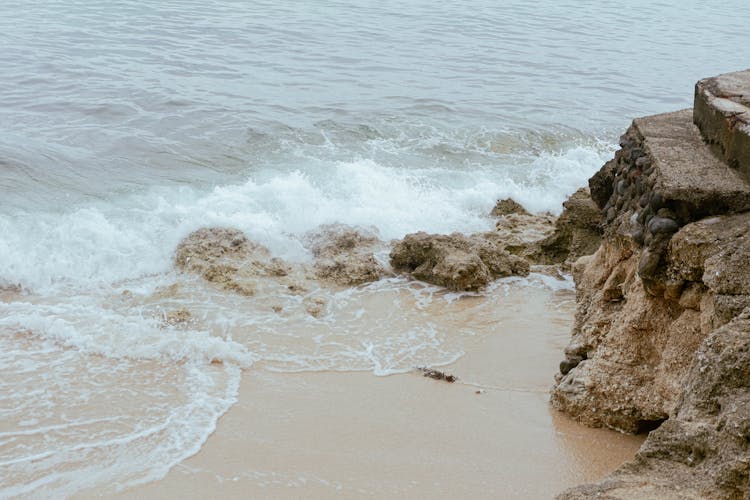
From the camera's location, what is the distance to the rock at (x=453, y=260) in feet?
20.9

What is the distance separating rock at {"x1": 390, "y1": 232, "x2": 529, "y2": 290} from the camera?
6.37 metres

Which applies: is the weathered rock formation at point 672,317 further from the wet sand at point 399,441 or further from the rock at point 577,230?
the rock at point 577,230

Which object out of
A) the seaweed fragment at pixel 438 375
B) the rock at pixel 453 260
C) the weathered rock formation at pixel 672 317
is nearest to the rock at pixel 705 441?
the weathered rock formation at pixel 672 317

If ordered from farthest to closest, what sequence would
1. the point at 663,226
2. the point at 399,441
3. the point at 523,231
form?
the point at 523,231 < the point at 399,441 < the point at 663,226

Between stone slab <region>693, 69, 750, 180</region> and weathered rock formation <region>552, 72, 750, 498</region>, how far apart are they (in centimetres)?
1

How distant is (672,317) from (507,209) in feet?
15.3

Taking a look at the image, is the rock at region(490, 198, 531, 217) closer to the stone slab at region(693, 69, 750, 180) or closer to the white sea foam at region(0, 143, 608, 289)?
the white sea foam at region(0, 143, 608, 289)

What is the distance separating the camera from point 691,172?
3.91 m

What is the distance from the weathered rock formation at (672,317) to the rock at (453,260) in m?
1.20

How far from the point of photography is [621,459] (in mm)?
3773

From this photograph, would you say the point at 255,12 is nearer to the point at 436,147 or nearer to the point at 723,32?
the point at 436,147

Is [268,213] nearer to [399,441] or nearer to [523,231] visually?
[523,231]

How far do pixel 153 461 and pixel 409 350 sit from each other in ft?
6.51

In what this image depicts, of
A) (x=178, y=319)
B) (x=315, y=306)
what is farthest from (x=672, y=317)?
(x=178, y=319)
